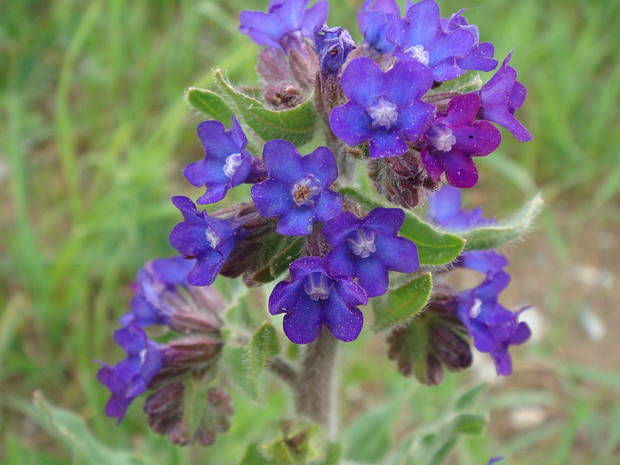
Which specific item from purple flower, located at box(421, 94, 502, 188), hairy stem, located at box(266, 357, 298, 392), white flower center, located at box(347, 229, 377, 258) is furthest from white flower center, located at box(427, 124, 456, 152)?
hairy stem, located at box(266, 357, 298, 392)

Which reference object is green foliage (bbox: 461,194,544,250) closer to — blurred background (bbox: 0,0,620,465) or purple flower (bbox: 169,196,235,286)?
purple flower (bbox: 169,196,235,286)

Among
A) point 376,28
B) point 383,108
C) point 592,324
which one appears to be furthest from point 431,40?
point 592,324

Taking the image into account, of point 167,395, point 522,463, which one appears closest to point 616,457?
point 522,463

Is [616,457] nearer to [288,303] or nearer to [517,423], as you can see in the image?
[517,423]

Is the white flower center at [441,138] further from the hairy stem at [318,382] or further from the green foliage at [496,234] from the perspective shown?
the hairy stem at [318,382]

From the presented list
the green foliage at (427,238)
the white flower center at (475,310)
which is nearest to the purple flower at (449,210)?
the white flower center at (475,310)
